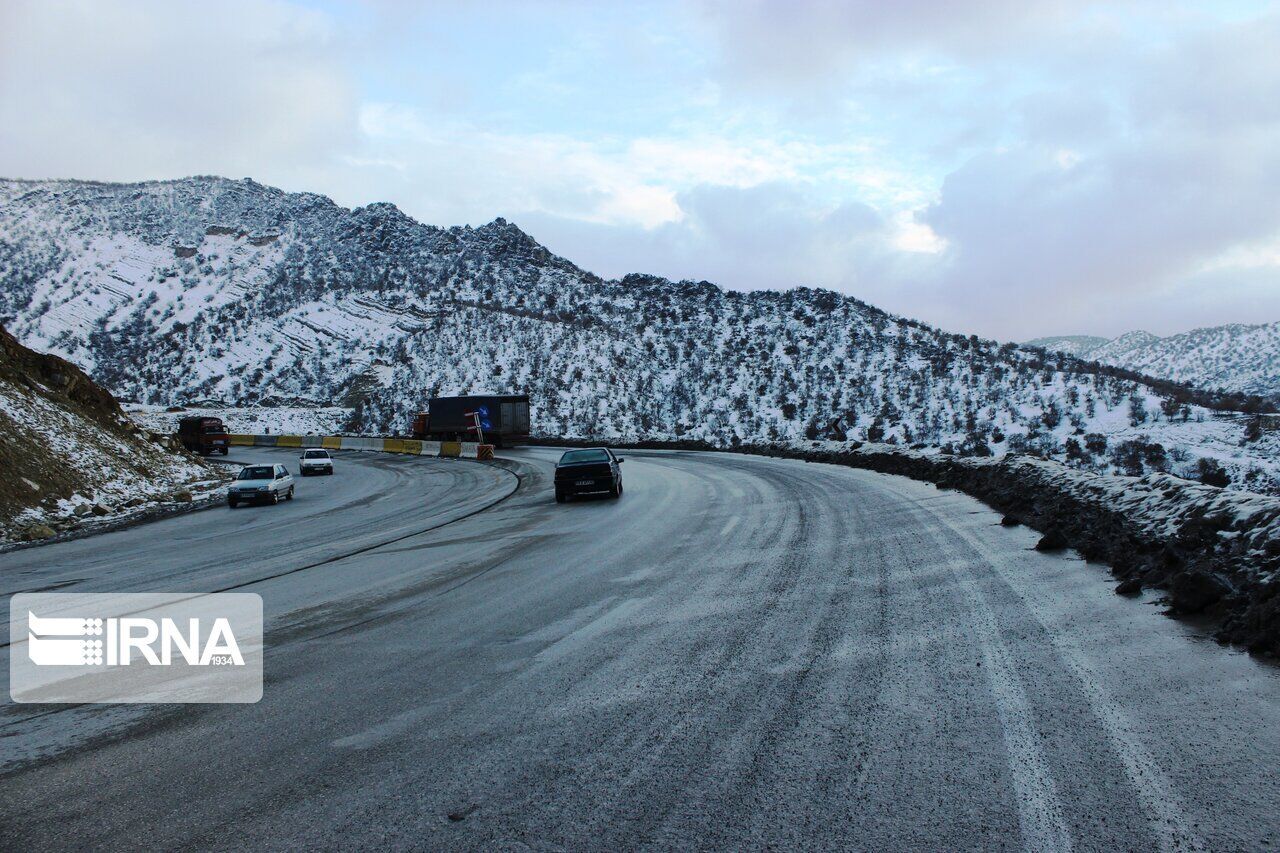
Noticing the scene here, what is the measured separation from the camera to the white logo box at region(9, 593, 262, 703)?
18.9ft

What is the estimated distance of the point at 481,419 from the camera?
52.7 metres

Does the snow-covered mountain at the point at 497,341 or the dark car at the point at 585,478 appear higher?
the snow-covered mountain at the point at 497,341

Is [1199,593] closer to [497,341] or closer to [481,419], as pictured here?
[481,419]

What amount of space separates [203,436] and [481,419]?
1699cm

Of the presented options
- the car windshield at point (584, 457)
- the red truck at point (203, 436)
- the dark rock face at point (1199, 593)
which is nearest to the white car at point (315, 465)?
the red truck at point (203, 436)

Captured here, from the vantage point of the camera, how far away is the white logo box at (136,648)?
577 cm

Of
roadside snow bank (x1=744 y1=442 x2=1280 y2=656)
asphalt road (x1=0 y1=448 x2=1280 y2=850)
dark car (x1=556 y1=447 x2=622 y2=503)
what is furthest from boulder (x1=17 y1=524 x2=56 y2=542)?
roadside snow bank (x1=744 y1=442 x2=1280 y2=656)

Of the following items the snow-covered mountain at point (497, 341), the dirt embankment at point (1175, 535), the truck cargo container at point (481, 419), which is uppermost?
the snow-covered mountain at point (497, 341)

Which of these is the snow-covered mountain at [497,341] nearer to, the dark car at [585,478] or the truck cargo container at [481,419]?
the truck cargo container at [481,419]

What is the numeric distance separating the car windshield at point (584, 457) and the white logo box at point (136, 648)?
12.1 m

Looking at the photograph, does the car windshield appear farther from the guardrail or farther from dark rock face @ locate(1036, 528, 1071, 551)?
the guardrail

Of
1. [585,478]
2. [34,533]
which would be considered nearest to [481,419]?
[585,478]

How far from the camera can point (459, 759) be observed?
168 inches

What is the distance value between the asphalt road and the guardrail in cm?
3792
